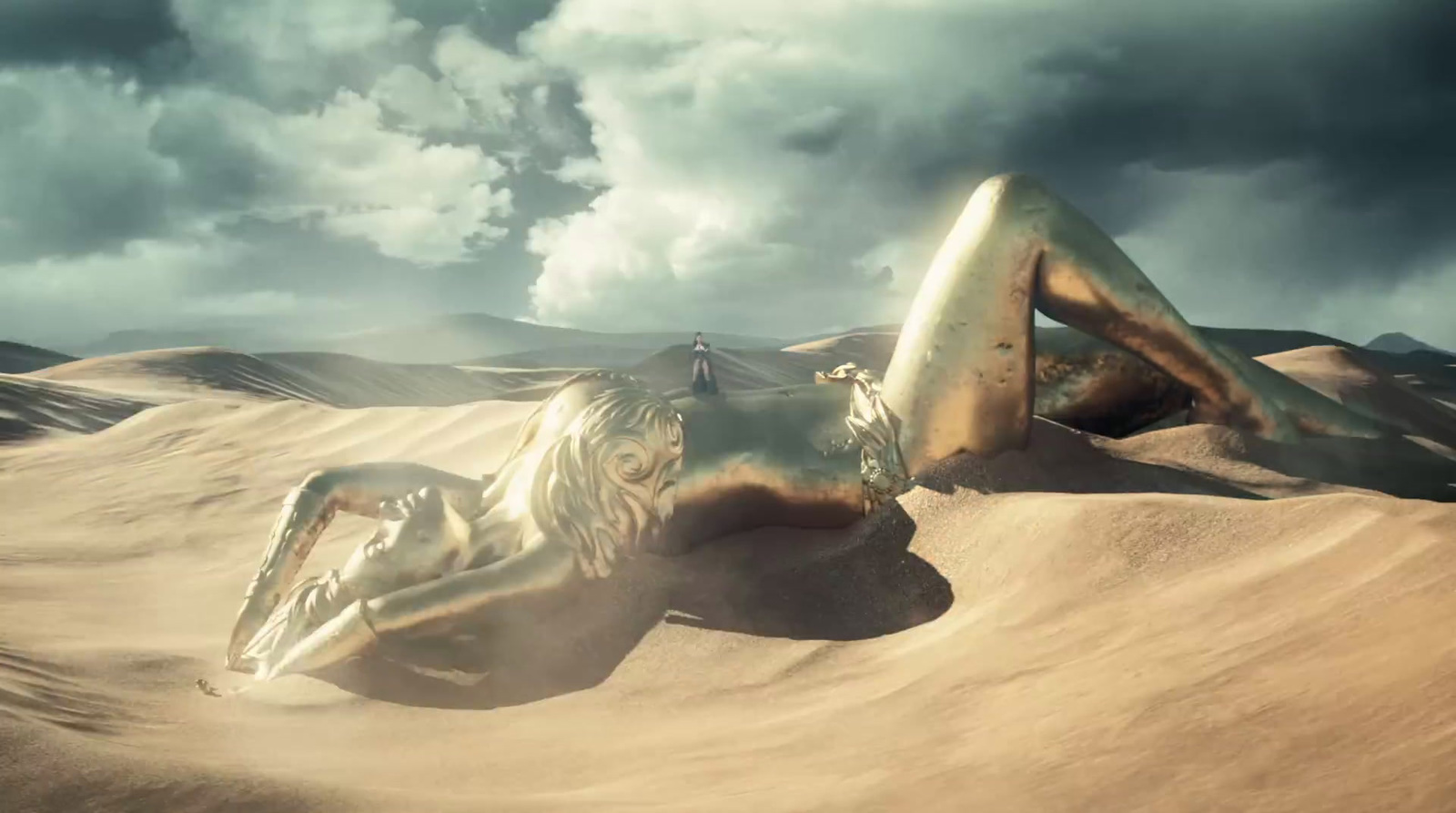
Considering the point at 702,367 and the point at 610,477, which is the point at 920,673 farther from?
the point at 702,367

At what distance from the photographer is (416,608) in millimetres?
2934

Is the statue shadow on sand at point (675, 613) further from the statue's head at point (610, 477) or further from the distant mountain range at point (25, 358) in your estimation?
the distant mountain range at point (25, 358)

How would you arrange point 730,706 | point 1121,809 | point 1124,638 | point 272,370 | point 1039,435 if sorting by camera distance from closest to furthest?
point 1121,809
point 1124,638
point 730,706
point 1039,435
point 272,370

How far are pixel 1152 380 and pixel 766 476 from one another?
6.08ft

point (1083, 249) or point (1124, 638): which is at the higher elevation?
point (1083, 249)

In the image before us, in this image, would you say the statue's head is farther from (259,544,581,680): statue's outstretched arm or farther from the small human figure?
the small human figure

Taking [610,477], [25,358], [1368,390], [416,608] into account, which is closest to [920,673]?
[610,477]

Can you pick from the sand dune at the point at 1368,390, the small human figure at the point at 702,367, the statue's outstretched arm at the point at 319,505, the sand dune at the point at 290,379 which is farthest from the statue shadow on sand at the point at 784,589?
the sand dune at the point at 290,379

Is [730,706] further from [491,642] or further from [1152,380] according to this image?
[1152,380]

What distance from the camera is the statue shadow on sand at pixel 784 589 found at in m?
2.98

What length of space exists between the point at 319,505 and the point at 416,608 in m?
0.80

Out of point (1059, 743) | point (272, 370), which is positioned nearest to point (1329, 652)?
point (1059, 743)

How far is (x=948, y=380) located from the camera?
12.1 feet

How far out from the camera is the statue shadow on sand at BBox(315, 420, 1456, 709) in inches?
117
